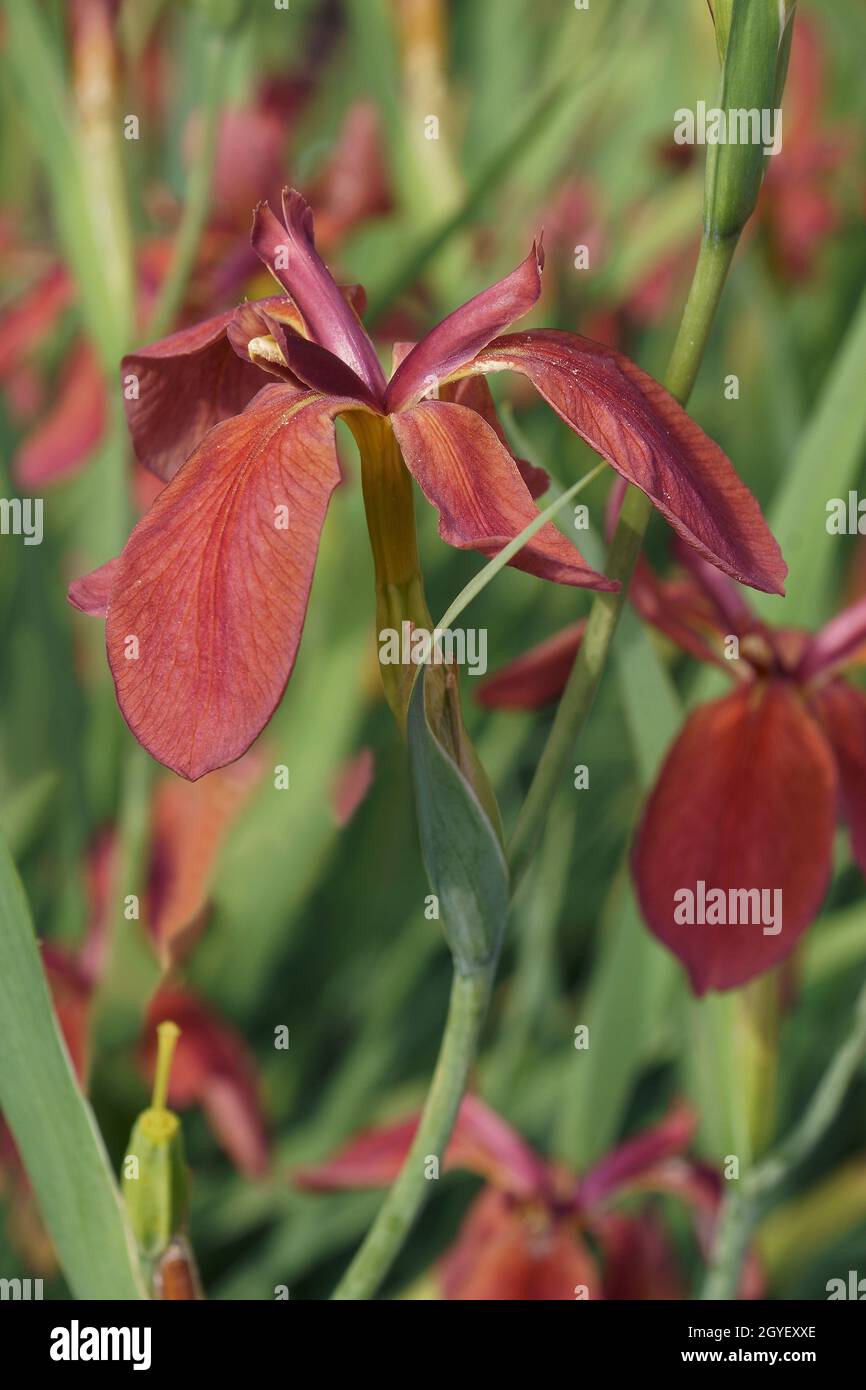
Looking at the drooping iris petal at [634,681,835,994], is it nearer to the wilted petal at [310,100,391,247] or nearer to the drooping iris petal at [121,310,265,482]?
the drooping iris petal at [121,310,265,482]

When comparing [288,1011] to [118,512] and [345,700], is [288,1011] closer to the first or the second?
[345,700]

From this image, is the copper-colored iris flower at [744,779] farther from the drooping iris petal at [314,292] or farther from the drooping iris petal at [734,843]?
the drooping iris petal at [314,292]

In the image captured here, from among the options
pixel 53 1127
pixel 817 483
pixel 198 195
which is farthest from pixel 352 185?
pixel 53 1127

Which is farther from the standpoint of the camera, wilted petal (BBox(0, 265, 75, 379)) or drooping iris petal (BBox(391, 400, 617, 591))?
wilted petal (BBox(0, 265, 75, 379))

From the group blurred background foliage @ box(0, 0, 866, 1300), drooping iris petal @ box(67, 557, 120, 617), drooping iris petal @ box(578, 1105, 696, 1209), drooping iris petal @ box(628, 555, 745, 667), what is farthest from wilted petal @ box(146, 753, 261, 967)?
drooping iris petal @ box(67, 557, 120, 617)

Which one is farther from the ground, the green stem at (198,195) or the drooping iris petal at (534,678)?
the green stem at (198,195)

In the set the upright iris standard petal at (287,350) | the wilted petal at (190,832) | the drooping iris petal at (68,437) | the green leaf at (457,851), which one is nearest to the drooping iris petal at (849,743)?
the green leaf at (457,851)

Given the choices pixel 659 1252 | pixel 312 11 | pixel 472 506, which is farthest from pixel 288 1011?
pixel 312 11
